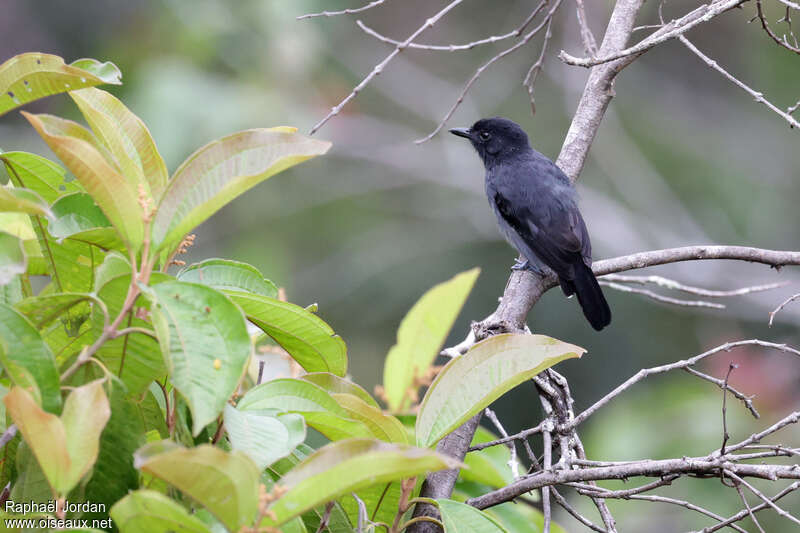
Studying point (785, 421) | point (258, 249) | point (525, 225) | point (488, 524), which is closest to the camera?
point (488, 524)

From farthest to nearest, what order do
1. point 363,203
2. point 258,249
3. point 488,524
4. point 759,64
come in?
point 363,203, point 759,64, point 258,249, point 488,524

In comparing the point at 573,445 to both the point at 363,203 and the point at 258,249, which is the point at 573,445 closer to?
the point at 258,249

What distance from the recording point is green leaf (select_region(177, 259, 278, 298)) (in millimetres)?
1598

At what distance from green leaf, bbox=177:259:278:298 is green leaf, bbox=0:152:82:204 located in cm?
29

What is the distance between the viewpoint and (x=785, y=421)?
5.79 ft

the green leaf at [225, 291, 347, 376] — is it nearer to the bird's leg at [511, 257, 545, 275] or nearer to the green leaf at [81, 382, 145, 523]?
the green leaf at [81, 382, 145, 523]

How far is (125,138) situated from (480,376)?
2.67 ft

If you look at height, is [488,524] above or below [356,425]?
below

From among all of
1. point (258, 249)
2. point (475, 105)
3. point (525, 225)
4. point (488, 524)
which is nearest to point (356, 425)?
point (488, 524)

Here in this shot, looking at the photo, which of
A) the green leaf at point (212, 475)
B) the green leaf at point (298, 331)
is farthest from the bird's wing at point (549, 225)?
the green leaf at point (212, 475)

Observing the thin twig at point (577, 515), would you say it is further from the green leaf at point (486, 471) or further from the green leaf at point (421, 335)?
the green leaf at point (421, 335)

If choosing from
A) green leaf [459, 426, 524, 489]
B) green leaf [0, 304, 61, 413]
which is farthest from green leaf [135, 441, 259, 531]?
green leaf [459, 426, 524, 489]

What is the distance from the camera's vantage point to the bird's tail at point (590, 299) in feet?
13.4

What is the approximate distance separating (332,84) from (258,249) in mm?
1866
